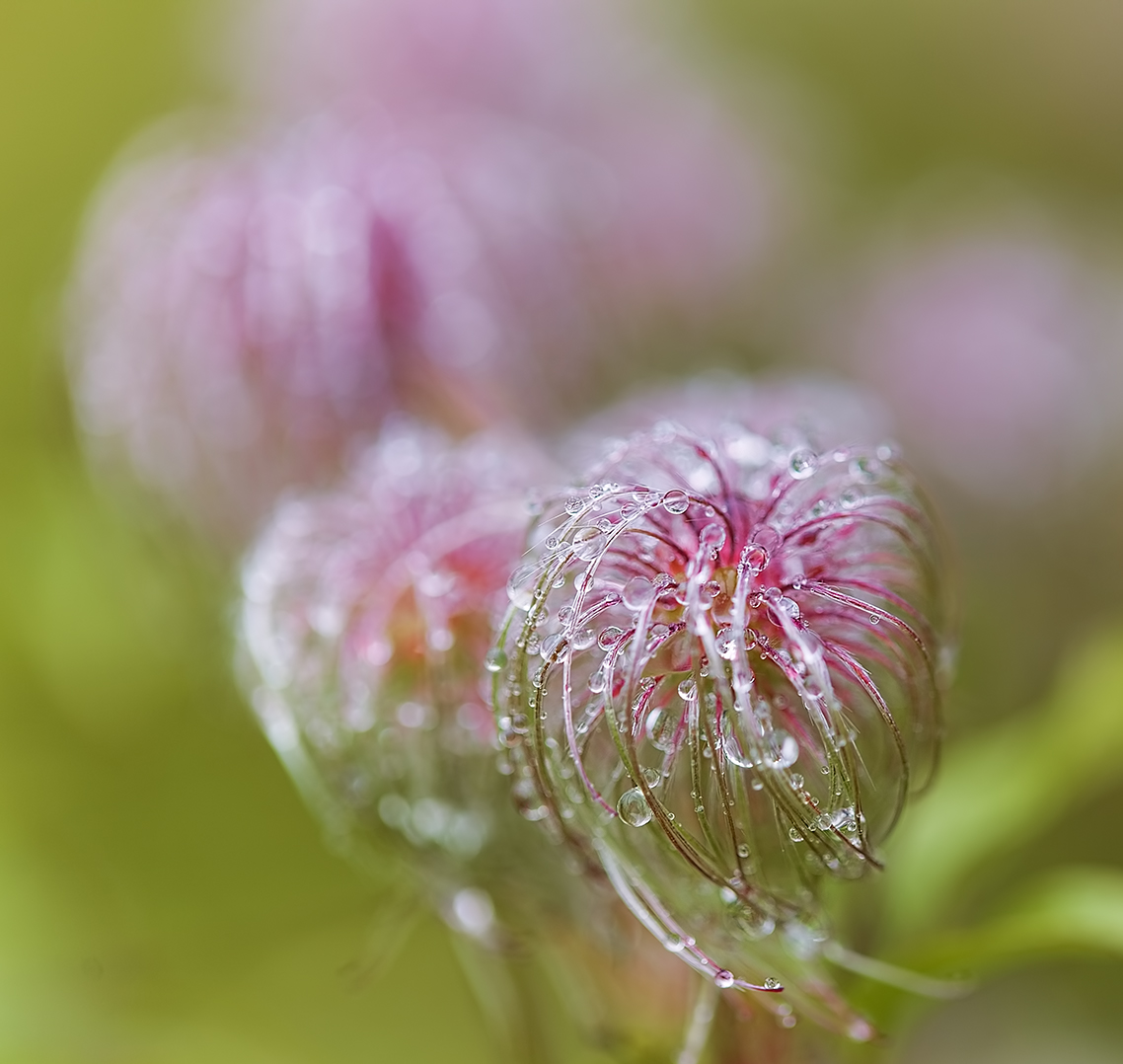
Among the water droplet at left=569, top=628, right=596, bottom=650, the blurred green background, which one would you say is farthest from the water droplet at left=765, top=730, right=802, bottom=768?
the blurred green background

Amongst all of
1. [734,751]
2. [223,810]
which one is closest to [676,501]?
[734,751]

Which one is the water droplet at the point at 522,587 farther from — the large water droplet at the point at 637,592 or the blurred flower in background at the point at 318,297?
the blurred flower in background at the point at 318,297

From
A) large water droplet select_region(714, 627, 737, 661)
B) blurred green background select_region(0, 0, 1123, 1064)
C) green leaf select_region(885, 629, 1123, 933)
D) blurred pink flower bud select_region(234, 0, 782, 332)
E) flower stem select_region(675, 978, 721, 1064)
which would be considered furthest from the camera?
blurred pink flower bud select_region(234, 0, 782, 332)

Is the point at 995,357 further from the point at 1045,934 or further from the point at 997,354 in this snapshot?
the point at 1045,934

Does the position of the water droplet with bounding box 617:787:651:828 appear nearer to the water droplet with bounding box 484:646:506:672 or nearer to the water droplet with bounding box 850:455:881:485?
the water droplet with bounding box 484:646:506:672

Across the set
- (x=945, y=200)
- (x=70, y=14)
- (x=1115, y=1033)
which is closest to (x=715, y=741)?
(x=1115, y=1033)

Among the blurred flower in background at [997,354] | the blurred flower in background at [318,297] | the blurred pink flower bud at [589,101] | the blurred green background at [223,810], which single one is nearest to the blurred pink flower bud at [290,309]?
the blurred flower in background at [318,297]

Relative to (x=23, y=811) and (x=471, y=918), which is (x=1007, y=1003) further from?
(x=23, y=811)
